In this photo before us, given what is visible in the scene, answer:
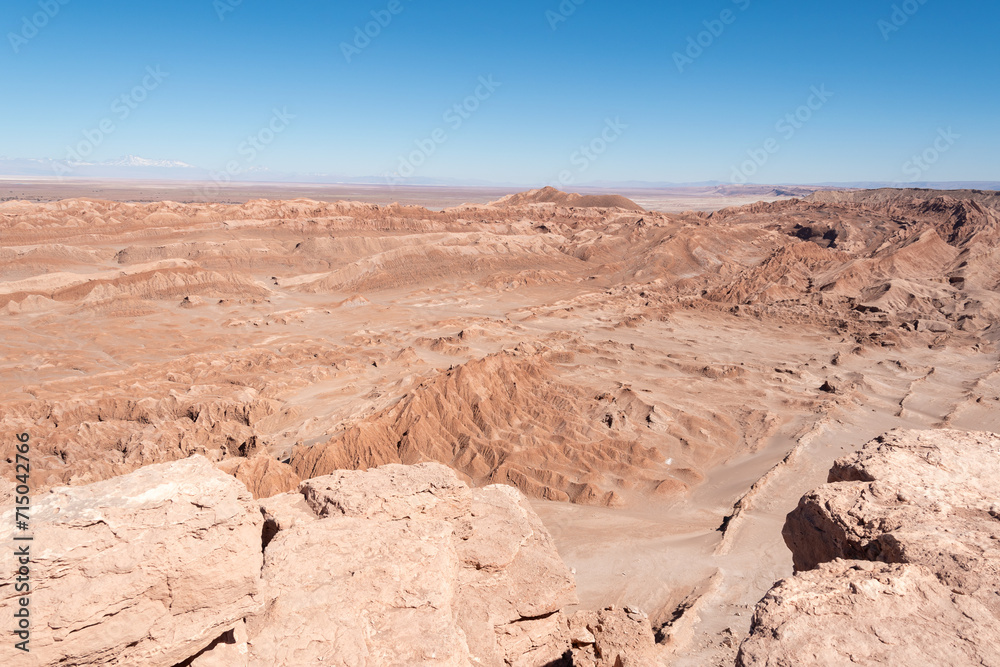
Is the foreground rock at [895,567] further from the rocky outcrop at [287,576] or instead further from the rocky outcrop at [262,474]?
the rocky outcrop at [262,474]

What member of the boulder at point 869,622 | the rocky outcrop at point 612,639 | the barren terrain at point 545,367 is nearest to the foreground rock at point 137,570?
the rocky outcrop at point 612,639

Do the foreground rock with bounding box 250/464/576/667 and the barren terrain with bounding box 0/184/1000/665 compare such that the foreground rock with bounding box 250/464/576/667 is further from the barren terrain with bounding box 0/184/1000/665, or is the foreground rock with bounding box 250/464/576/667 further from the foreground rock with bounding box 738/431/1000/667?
the barren terrain with bounding box 0/184/1000/665

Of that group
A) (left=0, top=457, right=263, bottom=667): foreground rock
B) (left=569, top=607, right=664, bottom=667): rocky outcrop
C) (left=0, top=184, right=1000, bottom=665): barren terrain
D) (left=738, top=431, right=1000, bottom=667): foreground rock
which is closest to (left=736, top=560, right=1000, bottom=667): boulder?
(left=738, top=431, right=1000, bottom=667): foreground rock

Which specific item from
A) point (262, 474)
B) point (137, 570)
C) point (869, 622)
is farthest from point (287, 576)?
point (262, 474)

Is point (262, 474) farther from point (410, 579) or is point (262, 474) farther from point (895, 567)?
point (895, 567)

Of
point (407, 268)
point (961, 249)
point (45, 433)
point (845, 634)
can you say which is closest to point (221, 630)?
point (845, 634)
